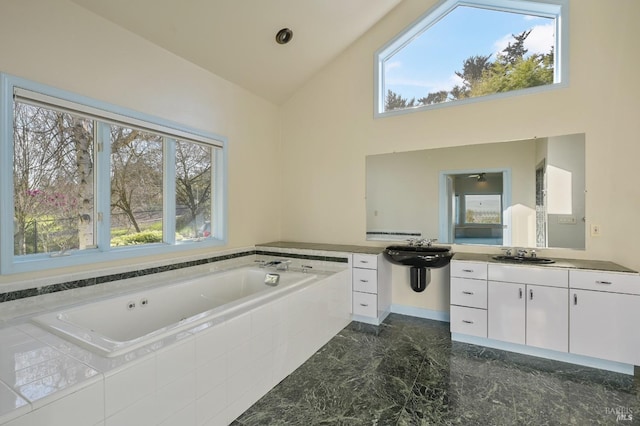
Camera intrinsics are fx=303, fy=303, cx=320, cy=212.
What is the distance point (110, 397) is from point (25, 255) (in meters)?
1.43

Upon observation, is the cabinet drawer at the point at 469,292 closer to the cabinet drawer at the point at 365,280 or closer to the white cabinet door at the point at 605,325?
the white cabinet door at the point at 605,325

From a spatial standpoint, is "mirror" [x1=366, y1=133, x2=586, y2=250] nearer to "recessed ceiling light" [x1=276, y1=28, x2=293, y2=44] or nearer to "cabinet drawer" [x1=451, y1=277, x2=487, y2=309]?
"cabinet drawer" [x1=451, y1=277, x2=487, y2=309]

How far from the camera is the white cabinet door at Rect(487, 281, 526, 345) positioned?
8.41 ft

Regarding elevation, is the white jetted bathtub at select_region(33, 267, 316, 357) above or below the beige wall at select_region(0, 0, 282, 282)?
below

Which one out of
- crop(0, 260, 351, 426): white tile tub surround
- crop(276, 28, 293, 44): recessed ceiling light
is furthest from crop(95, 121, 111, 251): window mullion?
crop(276, 28, 293, 44): recessed ceiling light

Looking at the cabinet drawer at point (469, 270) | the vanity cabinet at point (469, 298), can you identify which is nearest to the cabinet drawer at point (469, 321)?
the vanity cabinet at point (469, 298)

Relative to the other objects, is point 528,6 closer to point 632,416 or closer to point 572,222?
point 572,222

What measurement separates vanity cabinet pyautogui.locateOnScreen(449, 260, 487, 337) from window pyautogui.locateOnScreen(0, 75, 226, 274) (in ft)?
8.19

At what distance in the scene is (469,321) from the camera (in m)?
Result: 2.78

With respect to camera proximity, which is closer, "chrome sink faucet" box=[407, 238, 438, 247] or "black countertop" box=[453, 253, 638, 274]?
"black countertop" box=[453, 253, 638, 274]

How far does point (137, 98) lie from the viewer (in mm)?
2492

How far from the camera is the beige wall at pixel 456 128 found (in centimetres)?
258

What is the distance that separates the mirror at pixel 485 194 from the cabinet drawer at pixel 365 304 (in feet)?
2.45

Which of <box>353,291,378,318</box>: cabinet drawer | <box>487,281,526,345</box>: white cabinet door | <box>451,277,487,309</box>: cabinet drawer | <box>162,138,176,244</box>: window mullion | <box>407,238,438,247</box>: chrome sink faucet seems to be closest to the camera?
<box>487,281,526,345</box>: white cabinet door
